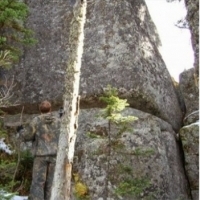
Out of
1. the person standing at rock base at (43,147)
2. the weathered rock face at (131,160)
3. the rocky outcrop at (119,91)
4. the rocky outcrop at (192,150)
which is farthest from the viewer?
the rocky outcrop at (192,150)

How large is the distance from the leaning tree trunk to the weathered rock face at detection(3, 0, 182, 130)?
4154 mm

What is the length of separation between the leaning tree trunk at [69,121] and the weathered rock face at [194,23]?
385cm

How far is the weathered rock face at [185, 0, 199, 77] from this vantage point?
364 cm

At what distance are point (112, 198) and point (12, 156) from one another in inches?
128

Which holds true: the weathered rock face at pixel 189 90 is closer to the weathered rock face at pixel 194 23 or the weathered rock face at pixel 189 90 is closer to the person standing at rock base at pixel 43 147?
the person standing at rock base at pixel 43 147

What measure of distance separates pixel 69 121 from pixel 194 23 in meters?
3.92

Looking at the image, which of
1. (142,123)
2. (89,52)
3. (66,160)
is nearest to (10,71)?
(89,52)

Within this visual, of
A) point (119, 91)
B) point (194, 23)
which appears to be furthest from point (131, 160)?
point (194, 23)

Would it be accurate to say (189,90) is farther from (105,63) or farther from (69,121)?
(69,121)

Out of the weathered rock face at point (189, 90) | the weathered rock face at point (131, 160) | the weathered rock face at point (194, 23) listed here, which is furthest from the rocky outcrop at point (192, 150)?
the weathered rock face at point (194, 23)

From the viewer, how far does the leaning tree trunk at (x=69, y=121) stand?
22.4 ft

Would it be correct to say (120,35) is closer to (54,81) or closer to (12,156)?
(54,81)

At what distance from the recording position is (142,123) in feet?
36.9

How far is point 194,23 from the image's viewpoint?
3770 millimetres
